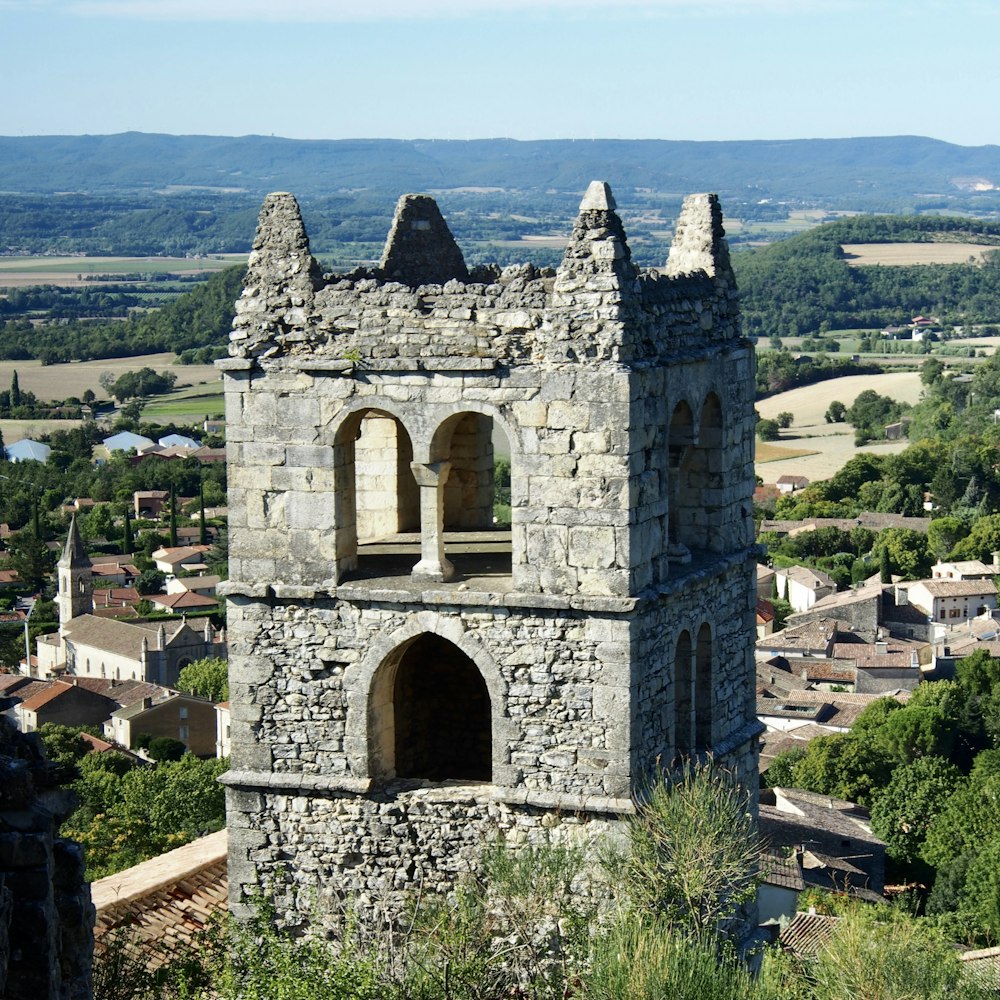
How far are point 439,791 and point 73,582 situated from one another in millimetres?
86167

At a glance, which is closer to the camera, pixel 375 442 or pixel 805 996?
pixel 805 996

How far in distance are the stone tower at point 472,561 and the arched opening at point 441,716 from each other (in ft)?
3.14

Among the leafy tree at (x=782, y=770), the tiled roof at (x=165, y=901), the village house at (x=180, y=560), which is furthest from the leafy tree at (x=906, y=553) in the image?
the tiled roof at (x=165, y=901)

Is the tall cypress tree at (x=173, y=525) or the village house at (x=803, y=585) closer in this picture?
the village house at (x=803, y=585)

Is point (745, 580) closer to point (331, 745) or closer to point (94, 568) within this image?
point (331, 745)

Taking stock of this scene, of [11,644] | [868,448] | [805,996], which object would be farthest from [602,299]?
[868,448]

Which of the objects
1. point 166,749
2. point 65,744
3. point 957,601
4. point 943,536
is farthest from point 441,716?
A: point 943,536

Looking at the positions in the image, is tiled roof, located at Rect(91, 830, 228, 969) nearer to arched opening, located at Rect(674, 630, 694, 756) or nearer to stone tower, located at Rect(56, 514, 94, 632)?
arched opening, located at Rect(674, 630, 694, 756)

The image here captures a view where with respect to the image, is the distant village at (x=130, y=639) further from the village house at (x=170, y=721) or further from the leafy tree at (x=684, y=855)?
the leafy tree at (x=684, y=855)

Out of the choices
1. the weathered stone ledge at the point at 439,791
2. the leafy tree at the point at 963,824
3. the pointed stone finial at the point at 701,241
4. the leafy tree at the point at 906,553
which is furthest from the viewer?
the leafy tree at the point at 906,553

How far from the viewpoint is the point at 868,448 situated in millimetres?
142875

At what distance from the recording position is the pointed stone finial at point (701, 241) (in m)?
20.0

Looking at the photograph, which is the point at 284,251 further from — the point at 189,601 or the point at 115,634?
the point at 189,601

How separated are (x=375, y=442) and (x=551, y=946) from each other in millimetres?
5593
